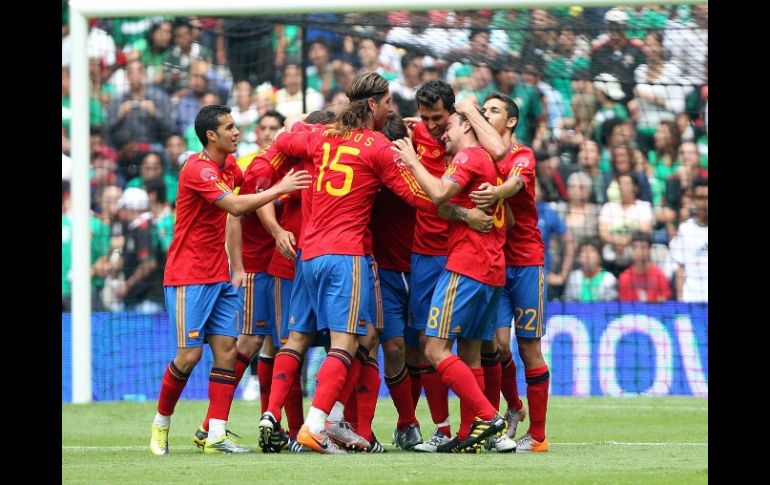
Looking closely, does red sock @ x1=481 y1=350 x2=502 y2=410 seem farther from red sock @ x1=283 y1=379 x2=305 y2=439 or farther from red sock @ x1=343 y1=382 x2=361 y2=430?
red sock @ x1=283 y1=379 x2=305 y2=439

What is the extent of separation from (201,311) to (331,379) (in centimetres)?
93

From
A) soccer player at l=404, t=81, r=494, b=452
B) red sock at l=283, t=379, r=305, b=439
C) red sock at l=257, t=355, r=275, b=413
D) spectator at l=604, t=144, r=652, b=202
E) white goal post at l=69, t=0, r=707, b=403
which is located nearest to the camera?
soccer player at l=404, t=81, r=494, b=452

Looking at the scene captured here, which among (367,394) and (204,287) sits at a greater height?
(204,287)

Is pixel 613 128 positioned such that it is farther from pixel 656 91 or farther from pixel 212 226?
pixel 212 226

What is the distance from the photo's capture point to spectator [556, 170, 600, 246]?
1373 centimetres

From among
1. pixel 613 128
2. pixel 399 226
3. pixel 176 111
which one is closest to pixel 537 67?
pixel 613 128

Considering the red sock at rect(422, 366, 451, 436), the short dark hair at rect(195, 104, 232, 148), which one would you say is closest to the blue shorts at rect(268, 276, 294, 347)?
the red sock at rect(422, 366, 451, 436)

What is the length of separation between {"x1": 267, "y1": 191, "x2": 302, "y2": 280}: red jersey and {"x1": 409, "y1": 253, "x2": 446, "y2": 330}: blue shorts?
0.81 m

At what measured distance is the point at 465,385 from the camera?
7.30 metres

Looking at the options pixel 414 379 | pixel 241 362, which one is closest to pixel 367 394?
pixel 414 379

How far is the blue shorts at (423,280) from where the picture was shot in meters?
8.08

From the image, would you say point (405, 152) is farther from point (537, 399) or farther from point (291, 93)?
point (291, 93)

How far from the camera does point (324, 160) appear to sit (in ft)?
24.9

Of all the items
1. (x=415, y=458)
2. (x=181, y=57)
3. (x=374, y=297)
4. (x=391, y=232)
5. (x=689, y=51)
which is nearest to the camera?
(x=415, y=458)
